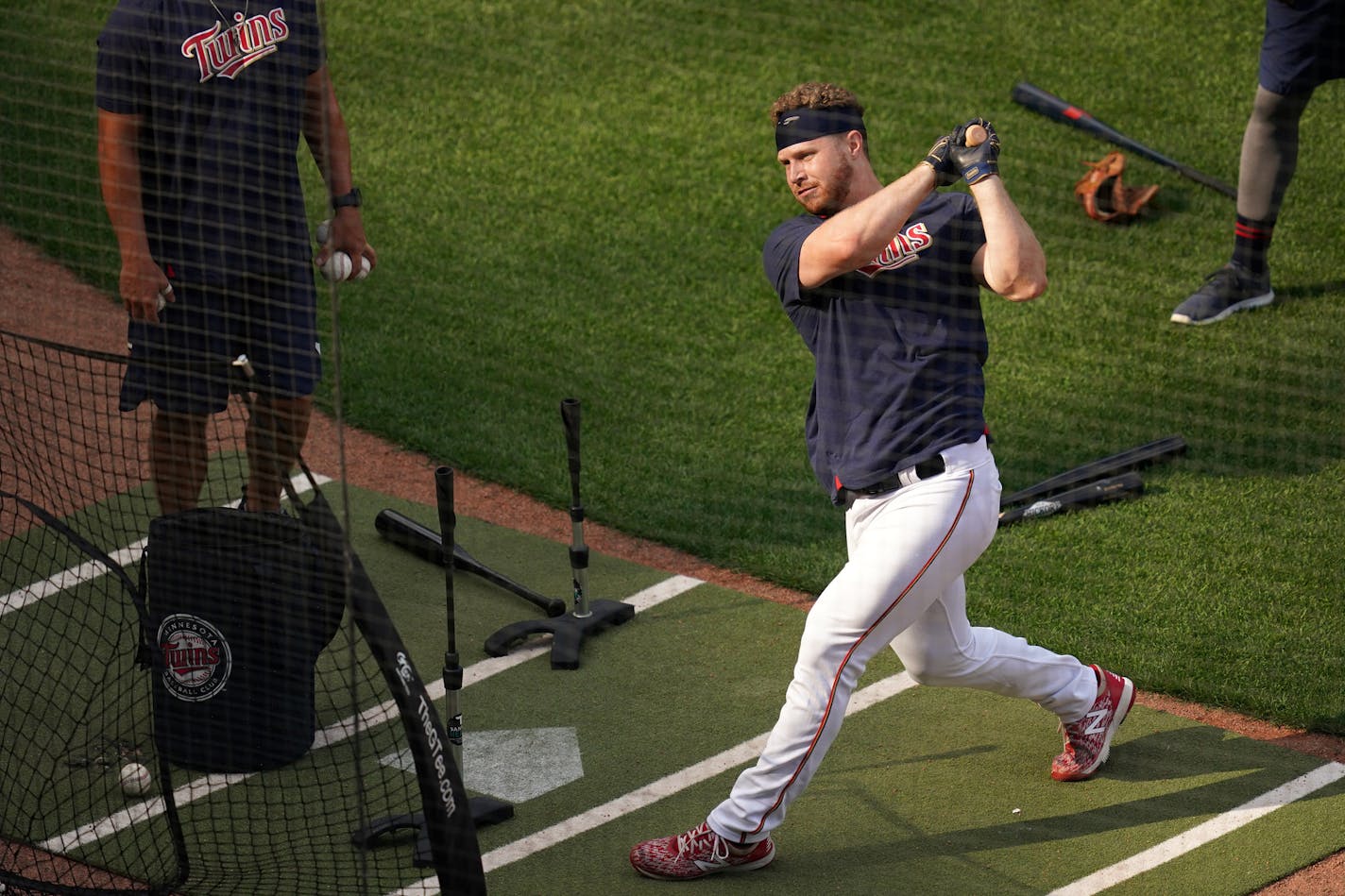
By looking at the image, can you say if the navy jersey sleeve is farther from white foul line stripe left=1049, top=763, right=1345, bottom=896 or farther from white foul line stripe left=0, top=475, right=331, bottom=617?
white foul line stripe left=1049, top=763, right=1345, bottom=896

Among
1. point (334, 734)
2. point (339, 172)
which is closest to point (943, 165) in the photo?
point (339, 172)

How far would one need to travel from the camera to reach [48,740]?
509 centimetres

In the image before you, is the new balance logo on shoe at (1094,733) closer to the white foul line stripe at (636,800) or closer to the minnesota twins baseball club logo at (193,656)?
the white foul line stripe at (636,800)

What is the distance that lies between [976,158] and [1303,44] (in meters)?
3.88

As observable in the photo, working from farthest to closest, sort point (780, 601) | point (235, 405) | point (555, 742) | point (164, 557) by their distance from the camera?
point (235, 405) < point (780, 601) < point (555, 742) < point (164, 557)

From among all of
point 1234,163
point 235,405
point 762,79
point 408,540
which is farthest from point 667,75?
point 408,540

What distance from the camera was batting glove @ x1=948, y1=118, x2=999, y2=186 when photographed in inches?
157

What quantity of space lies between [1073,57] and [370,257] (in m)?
5.62

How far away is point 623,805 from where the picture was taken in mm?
4797

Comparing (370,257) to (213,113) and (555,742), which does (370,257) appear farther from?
(555,742)

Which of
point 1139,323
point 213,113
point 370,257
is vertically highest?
point 213,113

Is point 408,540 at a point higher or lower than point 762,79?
lower

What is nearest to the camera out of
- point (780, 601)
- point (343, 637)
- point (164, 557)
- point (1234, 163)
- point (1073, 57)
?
point (164, 557)

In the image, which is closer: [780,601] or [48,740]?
[48,740]
